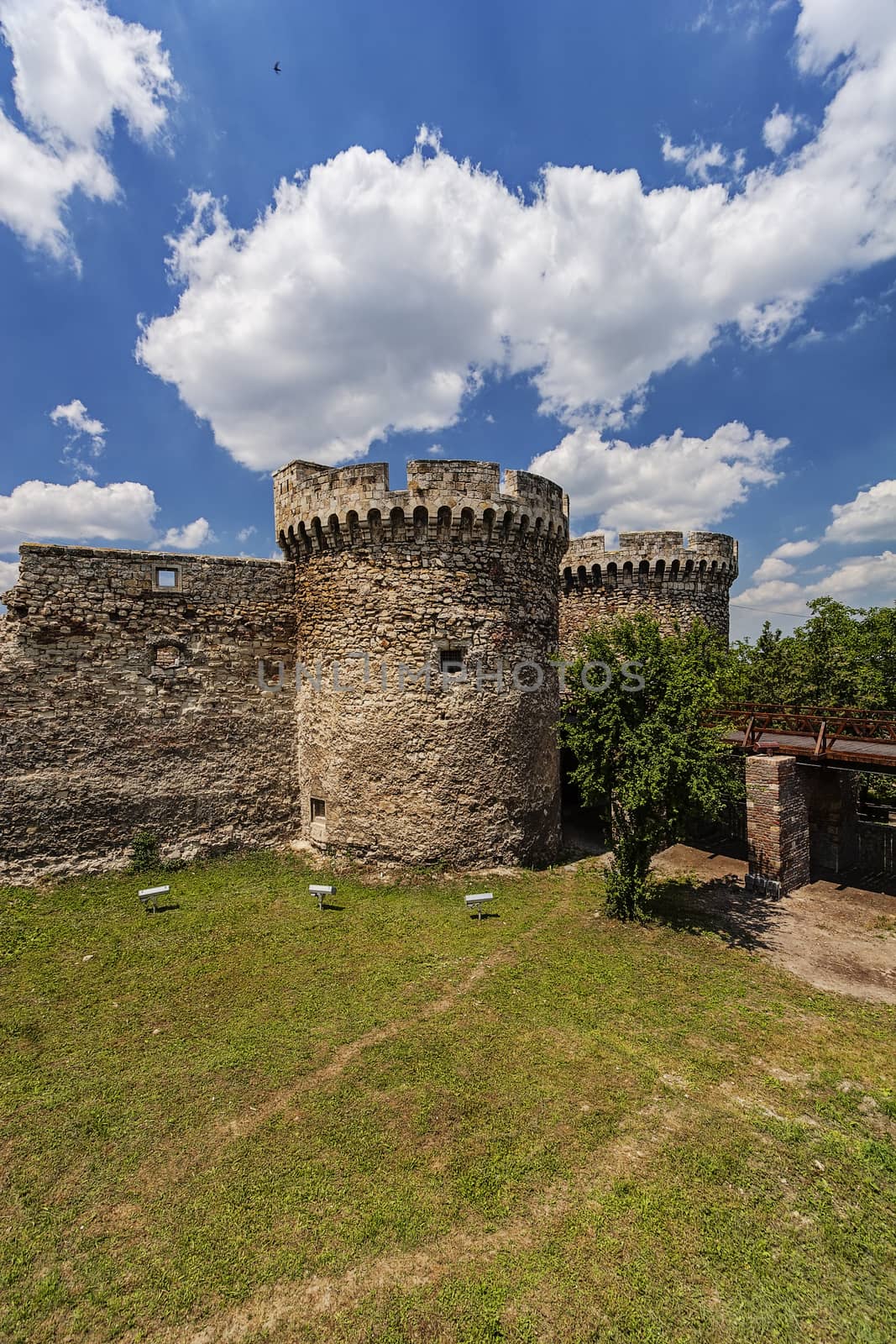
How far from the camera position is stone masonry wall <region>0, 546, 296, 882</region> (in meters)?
12.8

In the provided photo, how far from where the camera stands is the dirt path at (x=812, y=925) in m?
9.80

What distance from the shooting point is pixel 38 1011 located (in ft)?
28.4

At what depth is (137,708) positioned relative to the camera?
13.9 metres

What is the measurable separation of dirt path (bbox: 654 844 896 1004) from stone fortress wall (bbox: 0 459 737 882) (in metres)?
4.07

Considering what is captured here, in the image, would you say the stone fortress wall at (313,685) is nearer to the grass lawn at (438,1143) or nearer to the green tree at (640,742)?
the green tree at (640,742)

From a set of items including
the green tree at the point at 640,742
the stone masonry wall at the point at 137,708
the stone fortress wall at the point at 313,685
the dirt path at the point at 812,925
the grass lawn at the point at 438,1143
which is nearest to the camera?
the grass lawn at the point at 438,1143

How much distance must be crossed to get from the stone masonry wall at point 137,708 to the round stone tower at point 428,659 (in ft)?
5.93

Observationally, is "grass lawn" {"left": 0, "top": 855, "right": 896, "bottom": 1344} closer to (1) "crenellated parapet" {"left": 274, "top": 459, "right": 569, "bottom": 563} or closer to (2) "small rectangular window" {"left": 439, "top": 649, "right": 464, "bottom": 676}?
(2) "small rectangular window" {"left": 439, "top": 649, "right": 464, "bottom": 676}

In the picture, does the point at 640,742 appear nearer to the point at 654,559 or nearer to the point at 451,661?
the point at 451,661

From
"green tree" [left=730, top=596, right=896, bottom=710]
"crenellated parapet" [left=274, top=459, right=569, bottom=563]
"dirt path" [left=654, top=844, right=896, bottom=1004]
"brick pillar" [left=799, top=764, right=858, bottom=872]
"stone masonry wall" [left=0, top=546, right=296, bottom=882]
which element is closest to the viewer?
"dirt path" [left=654, top=844, right=896, bottom=1004]

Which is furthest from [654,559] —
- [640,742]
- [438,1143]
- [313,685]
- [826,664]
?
[438,1143]

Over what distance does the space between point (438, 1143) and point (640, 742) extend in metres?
7.28

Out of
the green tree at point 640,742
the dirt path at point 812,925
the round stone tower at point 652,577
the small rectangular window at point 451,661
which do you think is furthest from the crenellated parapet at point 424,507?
the round stone tower at point 652,577

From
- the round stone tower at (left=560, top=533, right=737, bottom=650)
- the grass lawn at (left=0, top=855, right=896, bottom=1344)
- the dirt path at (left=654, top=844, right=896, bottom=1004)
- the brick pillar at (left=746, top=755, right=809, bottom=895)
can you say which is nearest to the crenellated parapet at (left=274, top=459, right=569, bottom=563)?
the brick pillar at (left=746, top=755, right=809, bottom=895)
